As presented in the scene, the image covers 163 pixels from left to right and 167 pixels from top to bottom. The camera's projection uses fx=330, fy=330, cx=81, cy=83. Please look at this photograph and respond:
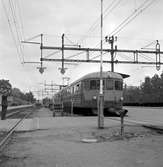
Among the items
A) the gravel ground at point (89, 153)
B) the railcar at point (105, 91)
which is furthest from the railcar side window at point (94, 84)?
the gravel ground at point (89, 153)

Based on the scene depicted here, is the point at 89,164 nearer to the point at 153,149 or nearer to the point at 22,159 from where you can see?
the point at 22,159

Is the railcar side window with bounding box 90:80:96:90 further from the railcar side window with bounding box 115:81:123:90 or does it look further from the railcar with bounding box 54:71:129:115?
the railcar side window with bounding box 115:81:123:90

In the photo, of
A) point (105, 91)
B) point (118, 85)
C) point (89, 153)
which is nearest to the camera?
point (89, 153)

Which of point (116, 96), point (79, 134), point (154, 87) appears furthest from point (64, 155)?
point (154, 87)

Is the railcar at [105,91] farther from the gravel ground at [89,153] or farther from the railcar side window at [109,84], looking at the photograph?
the gravel ground at [89,153]

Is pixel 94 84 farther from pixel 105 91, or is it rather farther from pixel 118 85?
pixel 118 85

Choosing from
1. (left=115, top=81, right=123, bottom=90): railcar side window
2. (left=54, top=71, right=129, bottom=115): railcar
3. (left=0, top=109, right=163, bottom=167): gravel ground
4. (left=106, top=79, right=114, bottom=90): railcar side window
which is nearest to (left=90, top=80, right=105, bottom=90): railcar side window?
(left=54, top=71, right=129, bottom=115): railcar

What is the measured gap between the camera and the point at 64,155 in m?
9.16

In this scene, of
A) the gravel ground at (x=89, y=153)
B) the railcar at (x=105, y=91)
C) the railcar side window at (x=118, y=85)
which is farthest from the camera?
the railcar side window at (x=118, y=85)

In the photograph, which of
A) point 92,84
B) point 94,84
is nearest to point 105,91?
point 94,84

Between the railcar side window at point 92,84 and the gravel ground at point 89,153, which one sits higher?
the railcar side window at point 92,84

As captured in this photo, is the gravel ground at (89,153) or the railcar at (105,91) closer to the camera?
the gravel ground at (89,153)

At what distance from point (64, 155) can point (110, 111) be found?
61.3 feet

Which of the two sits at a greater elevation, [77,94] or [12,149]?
[77,94]
